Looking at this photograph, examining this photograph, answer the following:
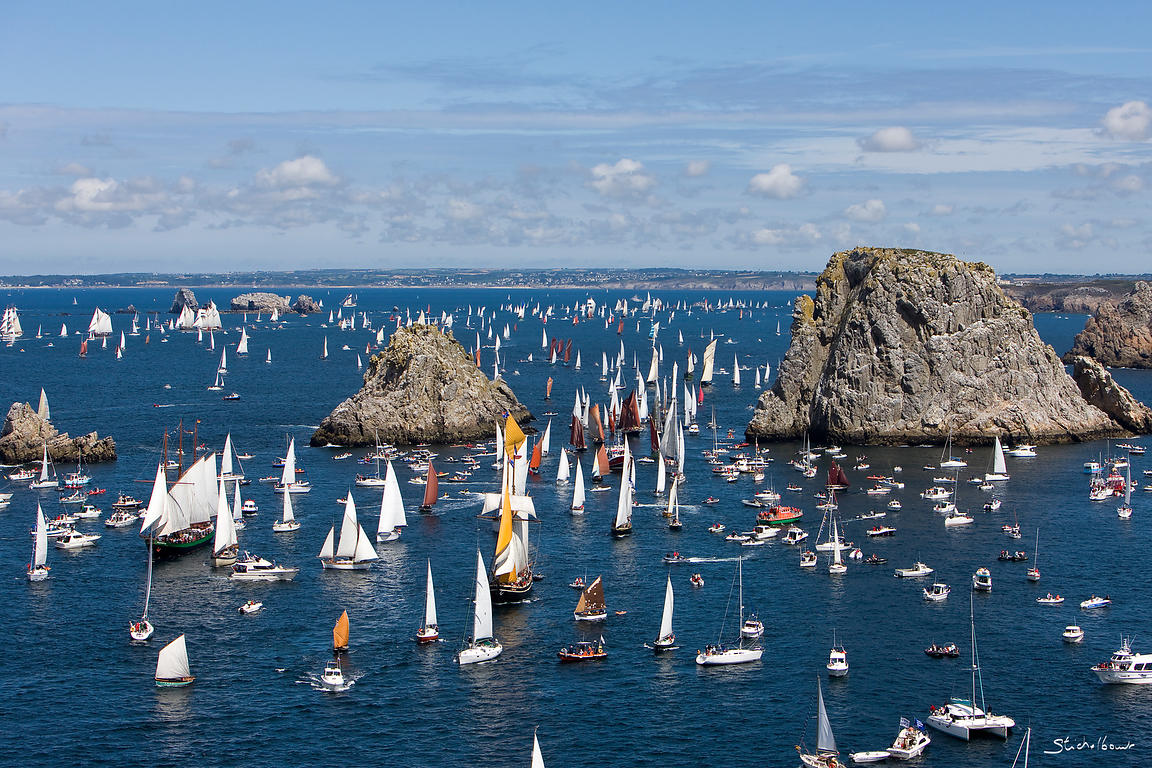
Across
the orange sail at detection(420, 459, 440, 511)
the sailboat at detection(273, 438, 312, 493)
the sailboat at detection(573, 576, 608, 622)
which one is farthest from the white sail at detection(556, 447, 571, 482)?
the sailboat at detection(573, 576, 608, 622)

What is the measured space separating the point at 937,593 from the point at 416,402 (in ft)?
267

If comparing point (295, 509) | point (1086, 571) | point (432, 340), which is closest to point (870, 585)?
point (1086, 571)

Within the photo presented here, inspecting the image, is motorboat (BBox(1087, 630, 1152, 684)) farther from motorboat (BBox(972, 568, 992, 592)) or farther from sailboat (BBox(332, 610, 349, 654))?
sailboat (BBox(332, 610, 349, 654))

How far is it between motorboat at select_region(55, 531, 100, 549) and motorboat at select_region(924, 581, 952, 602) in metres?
68.0

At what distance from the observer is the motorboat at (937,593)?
88.2m

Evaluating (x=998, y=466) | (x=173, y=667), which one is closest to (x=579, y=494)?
(x=998, y=466)

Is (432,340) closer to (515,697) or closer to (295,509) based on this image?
(295,509)

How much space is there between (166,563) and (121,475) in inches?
1443

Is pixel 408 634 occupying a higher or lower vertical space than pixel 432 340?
lower

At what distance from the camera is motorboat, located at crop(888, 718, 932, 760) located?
205ft

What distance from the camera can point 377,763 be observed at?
6341 cm

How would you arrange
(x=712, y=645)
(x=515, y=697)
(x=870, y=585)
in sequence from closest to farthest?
(x=515, y=697) → (x=712, y=645) → (x=870, y=585)

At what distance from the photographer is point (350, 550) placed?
97.8m

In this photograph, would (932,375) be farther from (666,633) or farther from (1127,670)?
(666,633)
